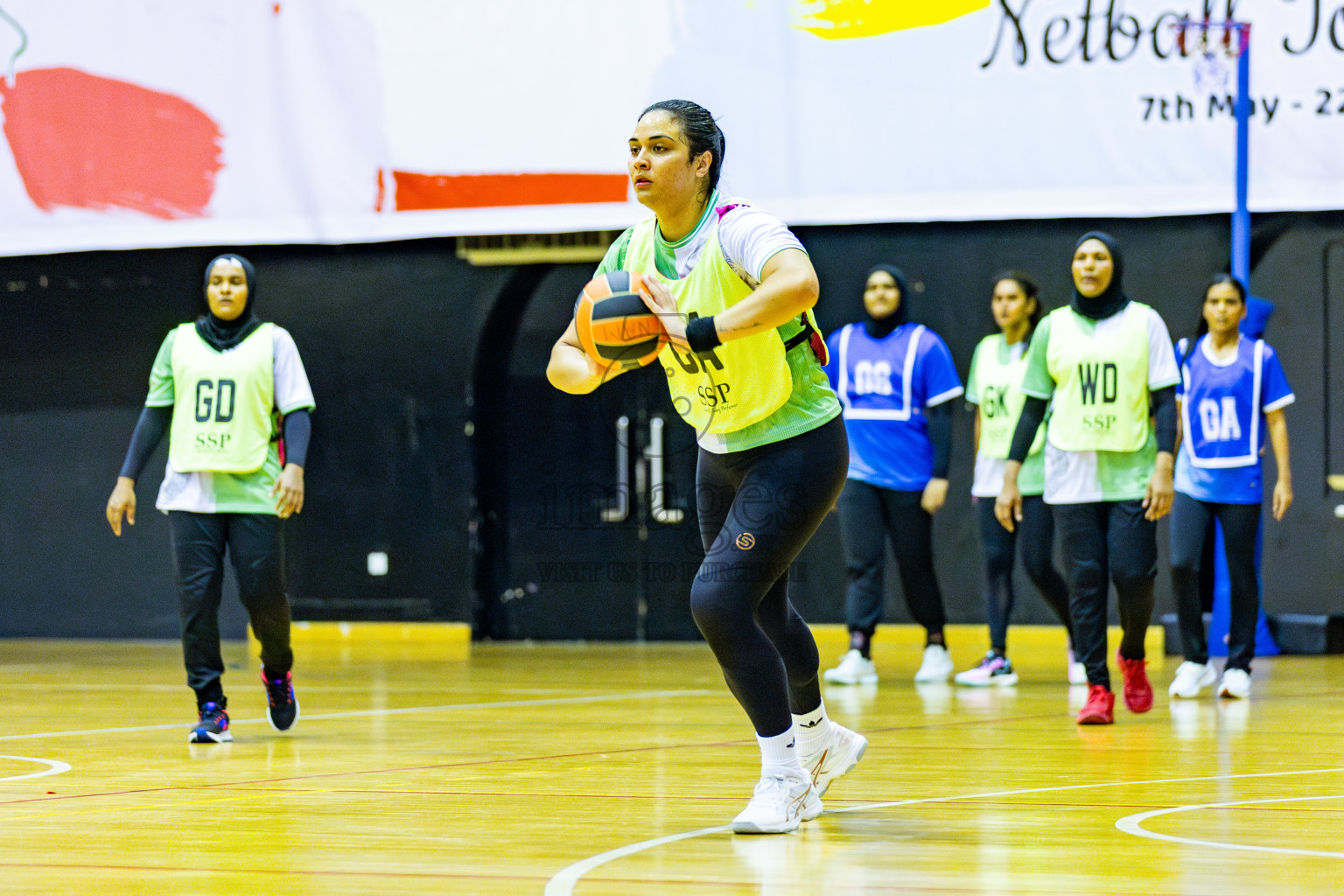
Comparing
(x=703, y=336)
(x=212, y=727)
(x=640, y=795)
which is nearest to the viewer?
(x=703, y=336)

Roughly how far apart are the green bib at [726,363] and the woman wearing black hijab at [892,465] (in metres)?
4.19

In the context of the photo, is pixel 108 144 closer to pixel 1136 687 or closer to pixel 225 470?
pixel 225 470

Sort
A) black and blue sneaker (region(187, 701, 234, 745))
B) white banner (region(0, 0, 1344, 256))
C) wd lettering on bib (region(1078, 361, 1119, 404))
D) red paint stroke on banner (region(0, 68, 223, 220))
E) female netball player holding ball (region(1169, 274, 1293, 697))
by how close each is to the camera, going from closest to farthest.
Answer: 1. black and blue sneaker (region(187, 701, 234, 745))
2. wd lettering on bib (region(1078, 361, 1119, 404))
3. female netball player holding ball (region(1169, 274, 1293, 697))
4. white banner (region(0, 0, 1344, 256))
5. red paint stroke on banner (region(0, 68, 223, 220))

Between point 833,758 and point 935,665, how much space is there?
3.97 metres

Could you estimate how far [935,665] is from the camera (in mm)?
7996

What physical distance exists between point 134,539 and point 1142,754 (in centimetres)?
827

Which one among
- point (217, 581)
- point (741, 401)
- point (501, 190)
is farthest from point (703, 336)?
point (501, 190)

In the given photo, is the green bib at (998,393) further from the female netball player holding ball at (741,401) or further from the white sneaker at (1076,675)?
the female netball player holding ball at (741,401)

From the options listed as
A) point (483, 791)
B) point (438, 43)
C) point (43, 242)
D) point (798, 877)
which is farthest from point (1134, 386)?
point (43, 242)

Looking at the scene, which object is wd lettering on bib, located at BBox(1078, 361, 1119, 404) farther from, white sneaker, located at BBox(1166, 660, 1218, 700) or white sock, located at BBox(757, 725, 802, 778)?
white sock, located at BBox(757, 725, 802, 778)

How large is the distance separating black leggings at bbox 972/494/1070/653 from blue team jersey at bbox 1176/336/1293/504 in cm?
64

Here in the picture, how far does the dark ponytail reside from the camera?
3.76 metres

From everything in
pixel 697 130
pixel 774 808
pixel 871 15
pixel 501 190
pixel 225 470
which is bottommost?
pixel 774 808

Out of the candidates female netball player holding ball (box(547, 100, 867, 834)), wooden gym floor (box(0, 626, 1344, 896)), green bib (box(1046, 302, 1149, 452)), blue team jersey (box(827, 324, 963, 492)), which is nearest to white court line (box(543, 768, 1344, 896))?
wooden gym floor (box(0, 626, 1344, 896))
